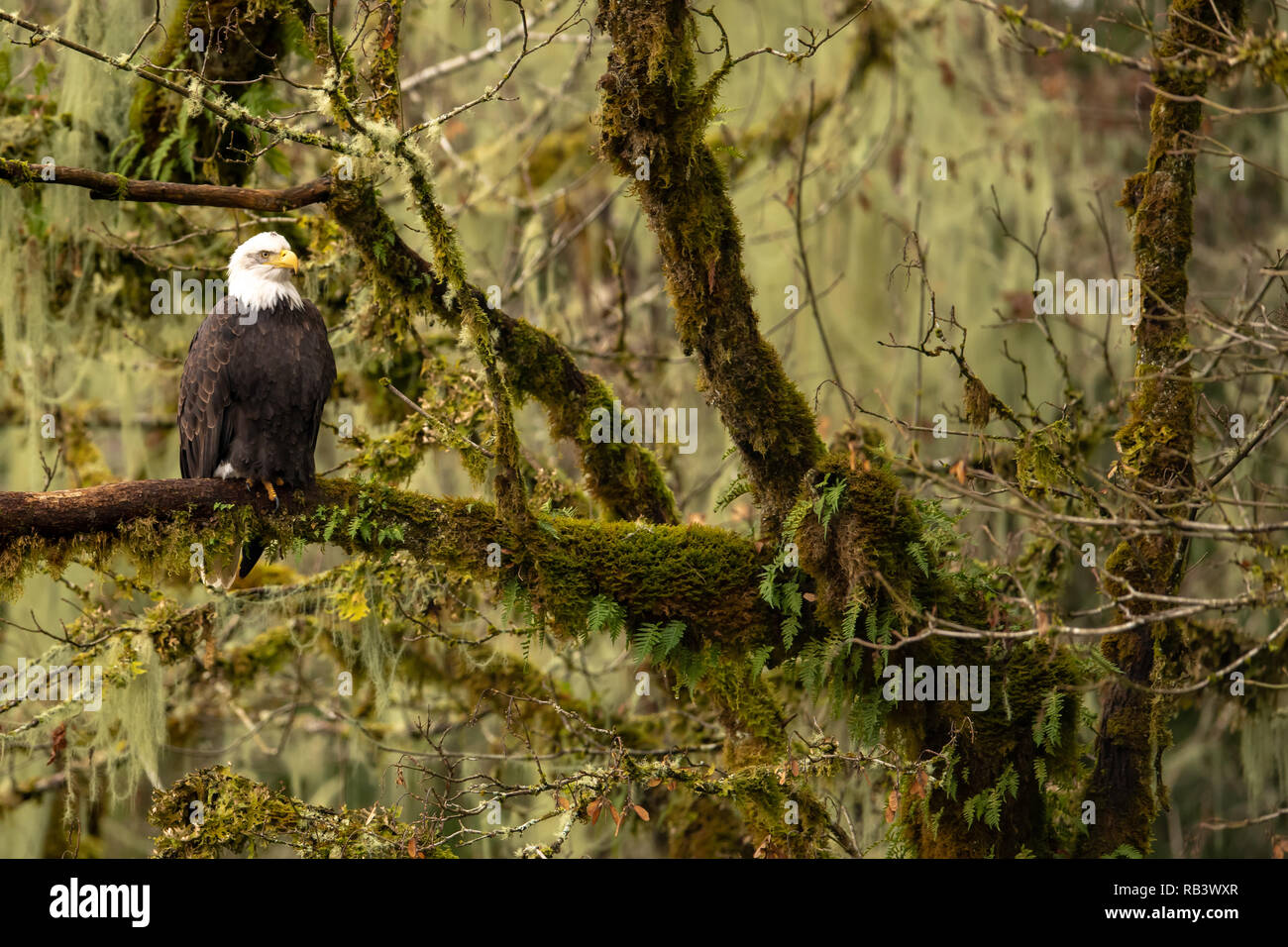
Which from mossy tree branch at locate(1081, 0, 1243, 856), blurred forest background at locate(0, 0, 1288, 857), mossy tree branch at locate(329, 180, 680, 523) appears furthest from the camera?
blurred forest background at locate(0, 0, 1288, 857)

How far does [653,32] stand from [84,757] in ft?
17.9

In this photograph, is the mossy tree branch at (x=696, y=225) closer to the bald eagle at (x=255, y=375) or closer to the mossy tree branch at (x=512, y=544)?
the mossy tree branch at (x=512, y=544)

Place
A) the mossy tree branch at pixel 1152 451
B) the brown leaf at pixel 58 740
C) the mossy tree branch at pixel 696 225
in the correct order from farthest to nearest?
the brown leaf at pixel 58 740 → the mossy tree branch at pixel 1152 451 → the mossy tree branch at pixel 696 225

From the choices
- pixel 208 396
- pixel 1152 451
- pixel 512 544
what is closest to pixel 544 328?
pixel 208 396

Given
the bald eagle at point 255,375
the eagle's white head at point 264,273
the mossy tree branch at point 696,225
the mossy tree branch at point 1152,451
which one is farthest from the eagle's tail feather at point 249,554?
the mossy tree branch at point 1152,451

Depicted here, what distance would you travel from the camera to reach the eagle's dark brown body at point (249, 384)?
5312mm

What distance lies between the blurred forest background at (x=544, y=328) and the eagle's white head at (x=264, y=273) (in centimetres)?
51

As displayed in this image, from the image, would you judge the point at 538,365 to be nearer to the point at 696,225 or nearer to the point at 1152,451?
the point at 696,225

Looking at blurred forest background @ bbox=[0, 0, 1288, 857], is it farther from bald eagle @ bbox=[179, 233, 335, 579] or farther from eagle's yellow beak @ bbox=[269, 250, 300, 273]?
eagle's yellow beak @ bbox=[269, 250, 300, 273]

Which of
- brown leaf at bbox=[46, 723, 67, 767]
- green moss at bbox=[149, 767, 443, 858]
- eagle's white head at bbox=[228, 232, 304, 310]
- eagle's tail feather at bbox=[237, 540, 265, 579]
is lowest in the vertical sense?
green moss at bbox=[149, 767, 443, 858]

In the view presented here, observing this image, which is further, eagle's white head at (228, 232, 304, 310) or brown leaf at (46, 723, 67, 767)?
brown leaf at (46, 723, 67, 767)

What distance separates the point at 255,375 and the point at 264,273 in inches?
21.8

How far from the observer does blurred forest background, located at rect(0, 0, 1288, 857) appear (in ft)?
20.4

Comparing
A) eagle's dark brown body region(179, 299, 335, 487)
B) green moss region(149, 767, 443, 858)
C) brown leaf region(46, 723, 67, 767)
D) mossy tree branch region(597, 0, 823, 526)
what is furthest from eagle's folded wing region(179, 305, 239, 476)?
mossy tree branch region(597, 0, 823, 526)
